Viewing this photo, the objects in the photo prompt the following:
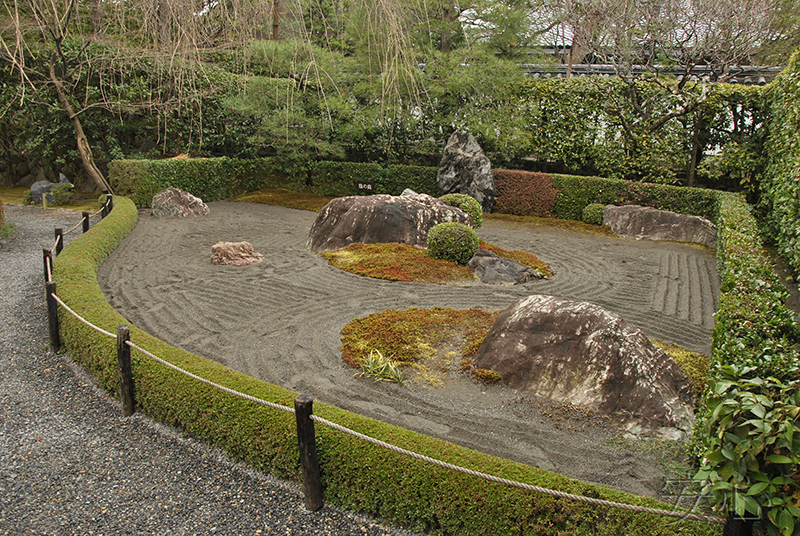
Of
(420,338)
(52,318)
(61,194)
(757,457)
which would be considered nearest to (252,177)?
(61,194)

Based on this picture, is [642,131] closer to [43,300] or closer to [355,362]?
[355,362]

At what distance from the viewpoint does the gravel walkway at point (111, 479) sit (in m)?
3.83

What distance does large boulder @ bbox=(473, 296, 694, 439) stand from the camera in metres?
5.19

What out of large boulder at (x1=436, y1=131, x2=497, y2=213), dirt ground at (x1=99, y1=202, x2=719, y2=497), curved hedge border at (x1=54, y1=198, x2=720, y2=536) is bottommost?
dirt ground at (x1=99, y1=202, x2=719, y2=497)

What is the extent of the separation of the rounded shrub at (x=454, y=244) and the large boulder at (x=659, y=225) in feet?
19.3

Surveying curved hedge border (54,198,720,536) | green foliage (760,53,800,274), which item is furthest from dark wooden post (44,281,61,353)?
green foliage (760,53,800,274)

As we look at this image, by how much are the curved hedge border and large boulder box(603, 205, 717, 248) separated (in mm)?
11893

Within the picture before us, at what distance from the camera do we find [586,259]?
11.8m

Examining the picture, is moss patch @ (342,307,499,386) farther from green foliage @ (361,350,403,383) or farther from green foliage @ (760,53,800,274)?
green foliage @ (760,53,800,274)

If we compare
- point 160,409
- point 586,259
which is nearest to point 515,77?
point 586,259

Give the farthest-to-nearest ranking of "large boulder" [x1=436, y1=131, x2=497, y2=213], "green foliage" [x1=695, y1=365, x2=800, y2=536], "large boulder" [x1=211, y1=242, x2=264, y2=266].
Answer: "large boulder" [x1=436, y1=131, x2=497, y2=213], "large boulder" [x1=211, y1=242, x2=264, y2=266], "green foliage" [x1=695, y1=365, x2=800, y2=536]

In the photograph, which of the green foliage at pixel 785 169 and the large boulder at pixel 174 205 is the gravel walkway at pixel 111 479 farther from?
the large boulder at pixel 174 205

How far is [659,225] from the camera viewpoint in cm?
1403

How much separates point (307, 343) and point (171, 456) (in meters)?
2.49
